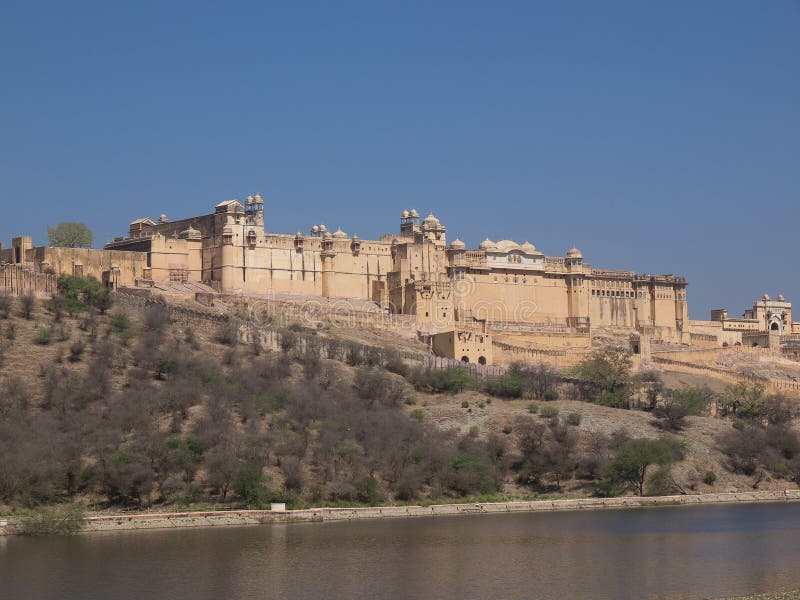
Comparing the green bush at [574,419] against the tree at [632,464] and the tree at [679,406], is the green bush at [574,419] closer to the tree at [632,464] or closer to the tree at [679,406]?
the tree at [679,406]

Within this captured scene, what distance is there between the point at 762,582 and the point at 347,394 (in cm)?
2568

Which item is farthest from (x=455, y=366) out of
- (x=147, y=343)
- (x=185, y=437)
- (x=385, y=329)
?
(x=185, y=437)

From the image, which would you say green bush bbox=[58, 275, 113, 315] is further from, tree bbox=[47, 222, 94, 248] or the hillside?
tree bbox=[47, 222, 94, 248]

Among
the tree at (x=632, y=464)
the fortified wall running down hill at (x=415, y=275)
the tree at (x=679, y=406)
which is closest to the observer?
the tree at (x=632, y=464)

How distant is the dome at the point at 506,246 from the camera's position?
78.7m

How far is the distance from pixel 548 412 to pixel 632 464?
6.91 meters

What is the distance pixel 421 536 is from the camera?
126 ft

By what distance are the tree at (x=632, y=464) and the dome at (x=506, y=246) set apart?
30357 mm

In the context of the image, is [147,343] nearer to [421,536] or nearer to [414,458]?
[414,458]

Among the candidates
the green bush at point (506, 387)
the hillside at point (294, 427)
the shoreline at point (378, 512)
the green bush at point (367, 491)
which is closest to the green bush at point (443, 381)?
the hillside at point (294, 427)

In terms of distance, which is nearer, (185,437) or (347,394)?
(185,437)

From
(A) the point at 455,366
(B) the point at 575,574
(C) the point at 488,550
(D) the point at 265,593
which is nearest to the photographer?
(D) the point at 265,593

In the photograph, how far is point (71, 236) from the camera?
2763 inches

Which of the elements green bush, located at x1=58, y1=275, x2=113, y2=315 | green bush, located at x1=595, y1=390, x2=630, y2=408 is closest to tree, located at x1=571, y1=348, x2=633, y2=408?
green bush, located at x1=595, y1=390, x2=630, y2=408
